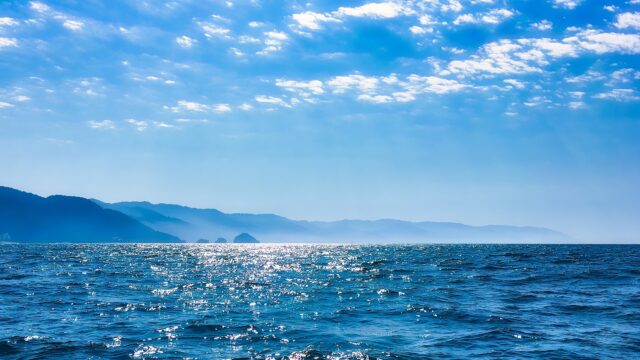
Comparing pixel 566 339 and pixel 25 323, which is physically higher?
pixel 566 339

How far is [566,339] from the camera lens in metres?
20.5

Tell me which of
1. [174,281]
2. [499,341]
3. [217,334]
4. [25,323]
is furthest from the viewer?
[174,281]

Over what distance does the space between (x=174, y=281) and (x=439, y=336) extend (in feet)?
A: 105

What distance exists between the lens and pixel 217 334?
70.4ft

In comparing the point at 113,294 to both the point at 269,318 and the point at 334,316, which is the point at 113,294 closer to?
the point at 269,318

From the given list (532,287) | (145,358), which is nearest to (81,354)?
(145,358)

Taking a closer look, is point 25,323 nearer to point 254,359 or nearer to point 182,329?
point 182,329

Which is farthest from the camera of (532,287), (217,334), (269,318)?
(532,287)

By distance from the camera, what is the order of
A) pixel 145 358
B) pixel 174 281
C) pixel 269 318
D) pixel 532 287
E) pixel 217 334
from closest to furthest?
pixel 145 358 → pixel 217 334 → pixel 269 318 → pixel 532 287 → pixel 174 281

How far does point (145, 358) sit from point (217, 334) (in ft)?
15.2

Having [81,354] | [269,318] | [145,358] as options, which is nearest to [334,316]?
[269,318]

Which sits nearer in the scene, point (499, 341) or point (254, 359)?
point (254, 359)

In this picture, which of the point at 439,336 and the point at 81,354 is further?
the point at 439,336

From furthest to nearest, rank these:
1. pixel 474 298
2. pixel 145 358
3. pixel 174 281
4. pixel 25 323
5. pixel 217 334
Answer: pixel 174 281, pixel 474 298, pixel 25 323, pixel 217 334, pixel 145 358
